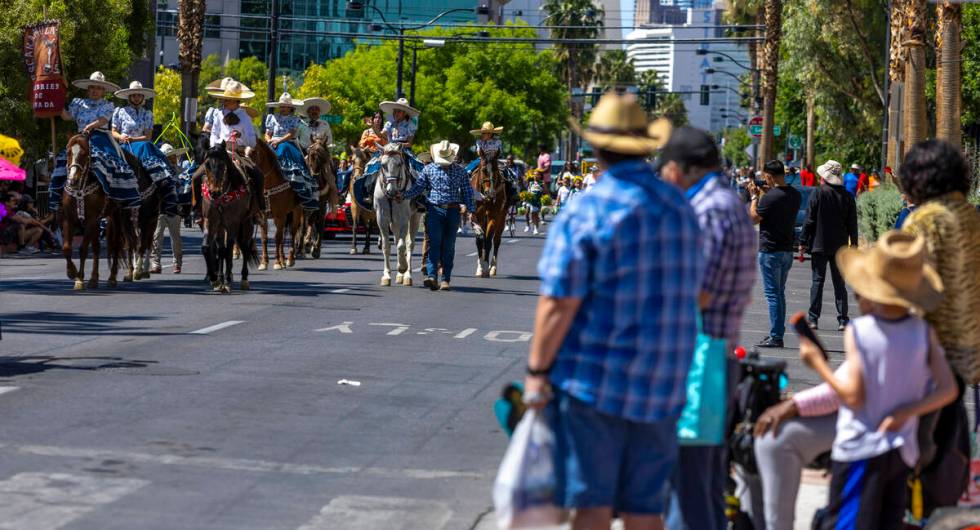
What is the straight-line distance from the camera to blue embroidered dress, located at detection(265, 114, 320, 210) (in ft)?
90.4

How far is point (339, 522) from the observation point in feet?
27.0

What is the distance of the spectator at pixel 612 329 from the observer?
5.75 metres

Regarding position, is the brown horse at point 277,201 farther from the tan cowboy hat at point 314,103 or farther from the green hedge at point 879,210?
the green hedge at point 879,210

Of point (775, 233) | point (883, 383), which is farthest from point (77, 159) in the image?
point (883, 383)

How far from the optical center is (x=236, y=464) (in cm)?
959

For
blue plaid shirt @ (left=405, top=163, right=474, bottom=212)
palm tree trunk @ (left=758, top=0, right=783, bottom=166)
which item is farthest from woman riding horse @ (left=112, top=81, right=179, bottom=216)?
palm tree trunk @ (left=758, top=0, right=783, bottom=166)

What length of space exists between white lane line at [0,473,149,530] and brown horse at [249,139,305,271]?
15.8 meters

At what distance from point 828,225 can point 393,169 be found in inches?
272

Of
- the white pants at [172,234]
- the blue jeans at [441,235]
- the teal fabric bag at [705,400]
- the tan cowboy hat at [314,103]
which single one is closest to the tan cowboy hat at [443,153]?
the blue jeans at [441,235]

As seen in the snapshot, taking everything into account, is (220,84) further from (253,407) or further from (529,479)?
(529,479)

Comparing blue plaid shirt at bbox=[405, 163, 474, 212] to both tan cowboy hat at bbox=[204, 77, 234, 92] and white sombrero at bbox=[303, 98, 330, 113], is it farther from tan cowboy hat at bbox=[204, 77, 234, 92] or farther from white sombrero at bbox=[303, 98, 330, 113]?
white sombrero at bbox=[303, 98, 330, 113]

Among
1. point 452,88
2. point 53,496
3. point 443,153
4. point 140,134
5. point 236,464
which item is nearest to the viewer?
point 53,496

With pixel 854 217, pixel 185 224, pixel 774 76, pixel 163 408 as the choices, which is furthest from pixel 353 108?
pixel 163 408

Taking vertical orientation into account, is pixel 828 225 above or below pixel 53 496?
above
